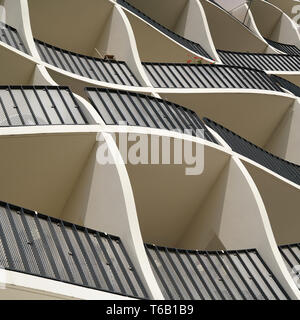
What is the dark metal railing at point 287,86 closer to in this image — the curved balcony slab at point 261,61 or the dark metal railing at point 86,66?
the curved balcony slab at point 261,61

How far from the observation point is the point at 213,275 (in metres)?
13.5

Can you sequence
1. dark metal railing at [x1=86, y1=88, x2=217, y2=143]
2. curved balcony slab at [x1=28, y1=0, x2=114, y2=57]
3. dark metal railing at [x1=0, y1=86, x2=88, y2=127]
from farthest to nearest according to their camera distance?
curved balcony slab at [x1=28, y1=0, x2=114, y2=57]
dark metal railing at [x1=86, y1=88, x2=217, y2=143]
dark metal railing at [x1=0, y1=86, x2=88, y2=127]

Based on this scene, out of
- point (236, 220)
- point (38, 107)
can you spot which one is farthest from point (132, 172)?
point (236, 220)

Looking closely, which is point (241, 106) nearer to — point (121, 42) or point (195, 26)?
point (121, 42)

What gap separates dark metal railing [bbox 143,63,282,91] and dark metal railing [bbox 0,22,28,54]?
3.89 metres

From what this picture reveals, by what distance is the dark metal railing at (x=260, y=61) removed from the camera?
28078mm

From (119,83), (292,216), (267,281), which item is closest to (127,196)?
(267,281)

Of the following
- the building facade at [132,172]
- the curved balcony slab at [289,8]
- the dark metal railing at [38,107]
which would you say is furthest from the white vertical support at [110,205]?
the curved balcony slab at [289,8]

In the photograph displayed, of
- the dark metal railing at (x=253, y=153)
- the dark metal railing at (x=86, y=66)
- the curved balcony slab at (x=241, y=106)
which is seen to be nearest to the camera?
the dark metal railing at (x=253, y=153)

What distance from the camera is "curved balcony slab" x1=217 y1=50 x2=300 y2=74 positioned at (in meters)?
28.1

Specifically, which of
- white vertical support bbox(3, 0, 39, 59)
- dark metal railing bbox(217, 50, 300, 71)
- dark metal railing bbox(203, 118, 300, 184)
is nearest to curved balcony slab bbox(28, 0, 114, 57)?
white vertical support bbox(3, 0, 39, 59)

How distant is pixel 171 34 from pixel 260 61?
4148 mm

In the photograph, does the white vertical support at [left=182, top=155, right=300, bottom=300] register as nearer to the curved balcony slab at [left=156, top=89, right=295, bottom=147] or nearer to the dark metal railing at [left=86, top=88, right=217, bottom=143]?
the dark metal railing at [left=86, top=88, right=217, bottom=143]

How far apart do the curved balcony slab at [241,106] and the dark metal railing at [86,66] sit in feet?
4.10
